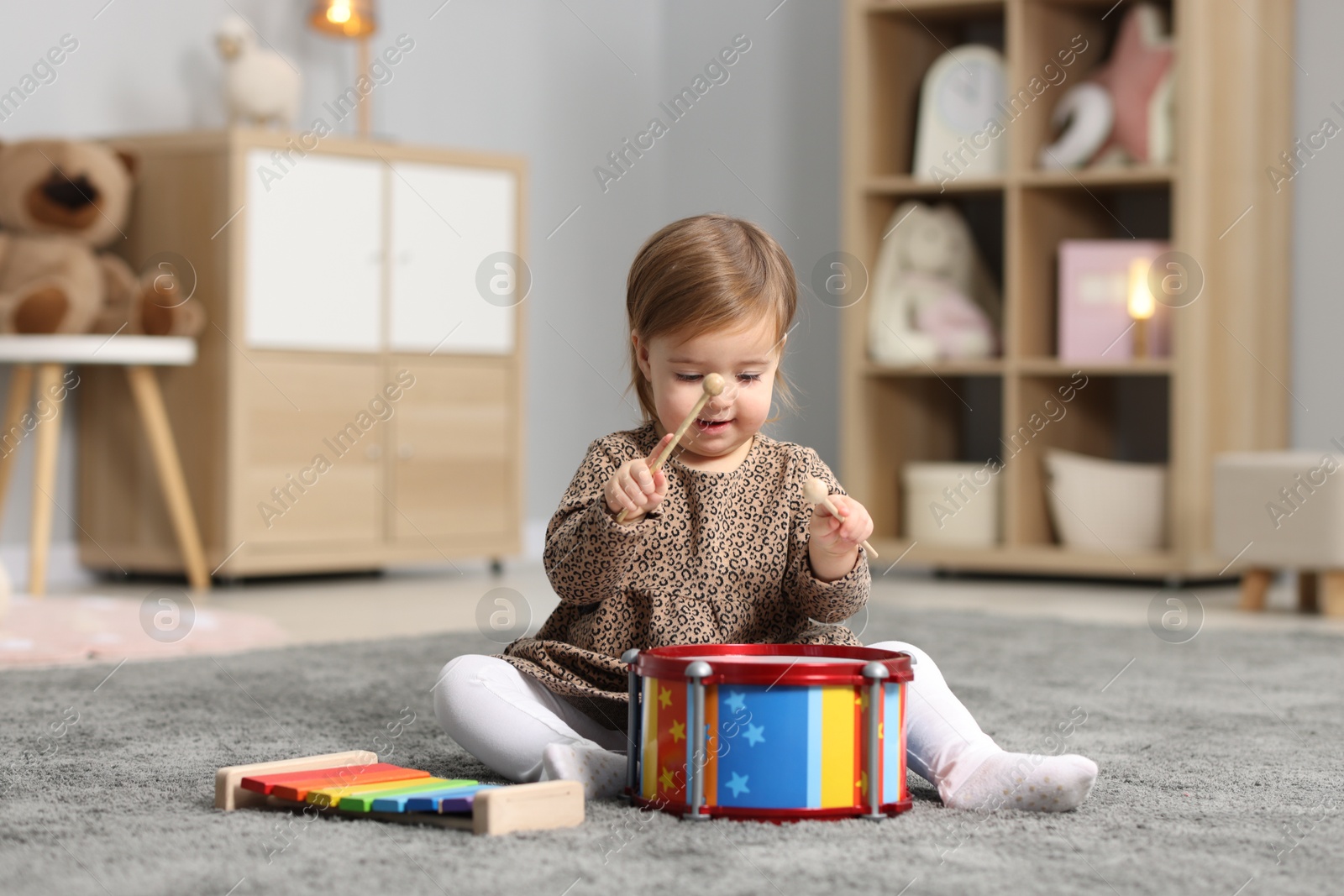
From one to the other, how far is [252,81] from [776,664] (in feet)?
7.34

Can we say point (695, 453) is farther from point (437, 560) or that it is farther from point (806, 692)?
point (437, 560)

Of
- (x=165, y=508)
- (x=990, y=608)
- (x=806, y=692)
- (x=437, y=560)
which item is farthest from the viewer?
(x=437, y=560)

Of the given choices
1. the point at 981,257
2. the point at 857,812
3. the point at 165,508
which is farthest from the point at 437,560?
the point at 857,812

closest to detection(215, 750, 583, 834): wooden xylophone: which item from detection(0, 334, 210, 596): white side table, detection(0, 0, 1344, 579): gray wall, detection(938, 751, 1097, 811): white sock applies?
detection(938, 751, 1097, 811): white sock

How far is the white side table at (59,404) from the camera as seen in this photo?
2.52 metres

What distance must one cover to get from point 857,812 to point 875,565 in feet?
7.13

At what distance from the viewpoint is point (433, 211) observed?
117 inches

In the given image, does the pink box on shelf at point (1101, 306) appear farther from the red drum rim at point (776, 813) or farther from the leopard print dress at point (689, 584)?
the red drum rim at point (776, 813)

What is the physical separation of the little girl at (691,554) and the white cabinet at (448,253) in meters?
1.78

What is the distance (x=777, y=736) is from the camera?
97 centimetres

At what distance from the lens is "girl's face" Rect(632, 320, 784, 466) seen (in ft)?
3.75

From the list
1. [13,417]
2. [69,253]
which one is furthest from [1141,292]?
[13,417]

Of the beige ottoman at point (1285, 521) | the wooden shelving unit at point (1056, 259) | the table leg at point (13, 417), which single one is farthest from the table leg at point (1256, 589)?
the table leg at point (13, 417)

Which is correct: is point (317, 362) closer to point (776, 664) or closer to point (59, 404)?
point (59, 404)
